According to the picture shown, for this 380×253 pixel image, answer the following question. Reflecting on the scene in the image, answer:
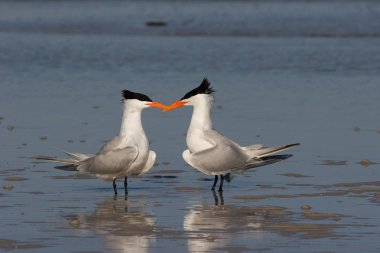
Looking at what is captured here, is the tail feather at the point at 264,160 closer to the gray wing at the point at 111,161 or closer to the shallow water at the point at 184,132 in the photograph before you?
the shallow water at the point at 184,132

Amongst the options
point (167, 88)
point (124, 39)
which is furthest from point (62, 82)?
point (124, 39)

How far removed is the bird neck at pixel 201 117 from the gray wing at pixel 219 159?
49 cm

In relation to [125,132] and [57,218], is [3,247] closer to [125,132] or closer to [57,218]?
[57,218]

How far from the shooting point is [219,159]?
11.0m

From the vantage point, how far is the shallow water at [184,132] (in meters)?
8.85

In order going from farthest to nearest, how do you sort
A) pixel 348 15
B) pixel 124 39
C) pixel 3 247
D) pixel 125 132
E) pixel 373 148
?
pixel 348 15 → pixel 124 39 → pixel 373 148 → pixel 125 132 → pixel 3 247

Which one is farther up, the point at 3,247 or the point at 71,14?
the point at 71,14

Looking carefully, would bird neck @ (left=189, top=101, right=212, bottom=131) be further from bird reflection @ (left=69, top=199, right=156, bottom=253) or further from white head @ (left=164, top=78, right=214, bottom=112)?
bird reflection @ (left=69, top=199, right=156, bottom=253)

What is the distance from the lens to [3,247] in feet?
26.8

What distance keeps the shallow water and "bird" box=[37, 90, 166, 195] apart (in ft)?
0.82

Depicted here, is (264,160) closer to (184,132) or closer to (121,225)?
(121,225)

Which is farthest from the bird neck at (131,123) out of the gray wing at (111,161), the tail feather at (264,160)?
the tail feather at (264,160)

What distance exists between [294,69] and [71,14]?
17815 millimetres

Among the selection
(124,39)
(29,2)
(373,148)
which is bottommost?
(373,148)
